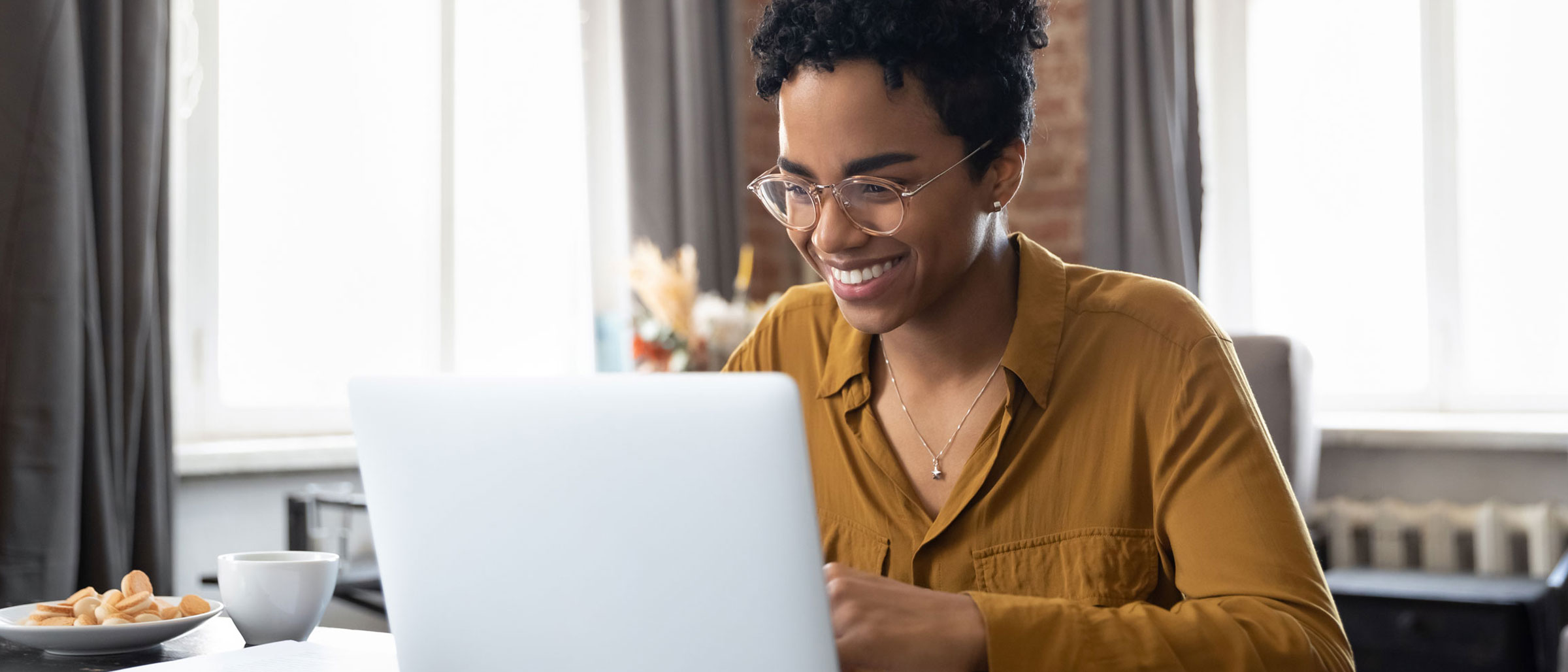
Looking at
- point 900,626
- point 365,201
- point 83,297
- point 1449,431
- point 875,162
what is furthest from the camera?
point 365,201

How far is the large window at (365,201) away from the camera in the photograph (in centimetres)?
285

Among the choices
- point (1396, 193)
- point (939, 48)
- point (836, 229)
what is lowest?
point (836, 229)

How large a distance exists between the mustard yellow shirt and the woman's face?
12 cm

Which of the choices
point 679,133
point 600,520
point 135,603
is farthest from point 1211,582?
point 679,133

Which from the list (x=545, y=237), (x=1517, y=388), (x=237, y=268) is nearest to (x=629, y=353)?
(x=545, y=237)

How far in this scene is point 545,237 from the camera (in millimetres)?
3520

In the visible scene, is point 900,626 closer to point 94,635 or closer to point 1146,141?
point 94,635

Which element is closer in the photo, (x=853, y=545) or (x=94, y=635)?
(x=94, y=635)

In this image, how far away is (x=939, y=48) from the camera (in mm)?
1074

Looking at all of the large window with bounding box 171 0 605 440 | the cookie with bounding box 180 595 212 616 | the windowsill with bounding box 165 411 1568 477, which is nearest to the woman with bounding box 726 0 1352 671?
the cookie with bounding box 180 595 212 616

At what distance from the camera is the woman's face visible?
41.8 inches

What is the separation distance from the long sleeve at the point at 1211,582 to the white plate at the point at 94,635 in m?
0.62

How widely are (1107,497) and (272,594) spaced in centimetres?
69

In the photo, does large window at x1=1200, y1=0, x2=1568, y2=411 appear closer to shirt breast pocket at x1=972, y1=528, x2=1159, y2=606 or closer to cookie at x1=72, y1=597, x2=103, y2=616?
shirt breast pocket at x1=972, y1=528, x2=1159, y2=606
